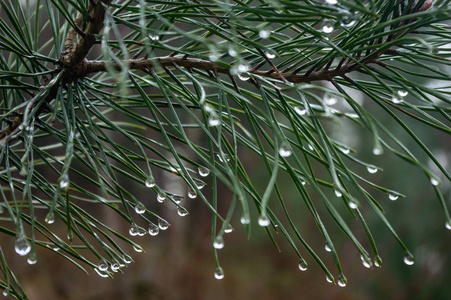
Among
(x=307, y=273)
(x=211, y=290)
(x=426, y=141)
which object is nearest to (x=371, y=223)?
(x=426, y=141)

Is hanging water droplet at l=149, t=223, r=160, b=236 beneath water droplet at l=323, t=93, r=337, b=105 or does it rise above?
beneath

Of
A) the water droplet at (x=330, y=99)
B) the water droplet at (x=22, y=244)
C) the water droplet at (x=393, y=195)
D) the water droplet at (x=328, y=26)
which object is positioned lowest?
the water droplet at (x=22, y=244)

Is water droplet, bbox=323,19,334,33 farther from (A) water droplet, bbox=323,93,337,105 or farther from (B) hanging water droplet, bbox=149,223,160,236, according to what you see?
(B) hanging water droplet, bbox=149,223,160,236

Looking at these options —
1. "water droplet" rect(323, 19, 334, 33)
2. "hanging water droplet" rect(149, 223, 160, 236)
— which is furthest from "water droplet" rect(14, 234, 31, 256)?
"water droplet" rect(323, 19, 334, 33)

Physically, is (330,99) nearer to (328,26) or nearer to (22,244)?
(328,26)

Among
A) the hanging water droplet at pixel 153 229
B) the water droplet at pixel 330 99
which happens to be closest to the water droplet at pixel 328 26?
the water droplet at pixel 330 99

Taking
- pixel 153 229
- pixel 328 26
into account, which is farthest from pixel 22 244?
pixel 328 26

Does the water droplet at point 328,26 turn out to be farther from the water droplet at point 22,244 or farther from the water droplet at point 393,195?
the water droplet at point 22,244

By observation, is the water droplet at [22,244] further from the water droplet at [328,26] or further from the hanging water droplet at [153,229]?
the water droplet at [328,26]

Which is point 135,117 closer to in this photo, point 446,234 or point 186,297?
point 446,234

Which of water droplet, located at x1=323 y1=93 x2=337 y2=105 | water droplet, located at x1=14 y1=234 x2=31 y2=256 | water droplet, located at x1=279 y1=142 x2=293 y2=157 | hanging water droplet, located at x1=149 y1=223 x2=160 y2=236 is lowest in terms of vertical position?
water droplet, located at x1=14 y1=234 x2=31 y2=256

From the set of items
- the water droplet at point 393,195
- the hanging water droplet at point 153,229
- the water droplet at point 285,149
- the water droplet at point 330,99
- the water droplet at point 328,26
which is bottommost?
the hanging water droplet at point 153,229

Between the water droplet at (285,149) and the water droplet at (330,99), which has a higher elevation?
the water droplet at (330,99)
